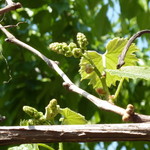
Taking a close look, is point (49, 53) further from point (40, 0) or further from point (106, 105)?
point (106, 105)

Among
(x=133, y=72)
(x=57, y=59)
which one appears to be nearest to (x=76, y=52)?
(x=133, y=72)

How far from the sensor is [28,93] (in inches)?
76.5

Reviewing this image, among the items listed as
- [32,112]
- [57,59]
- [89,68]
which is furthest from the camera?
[57,59]

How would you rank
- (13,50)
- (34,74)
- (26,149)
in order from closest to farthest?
(26,149) < (13,50) < (34,74)

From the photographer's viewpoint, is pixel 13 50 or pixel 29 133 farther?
pixel 13 50

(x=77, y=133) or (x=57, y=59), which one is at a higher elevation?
(x=57, y=59)

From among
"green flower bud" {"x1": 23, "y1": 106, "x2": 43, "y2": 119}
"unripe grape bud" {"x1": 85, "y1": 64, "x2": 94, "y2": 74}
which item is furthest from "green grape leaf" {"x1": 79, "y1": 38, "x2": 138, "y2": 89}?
"green flower bud" {"x1": 23, "y1": 106, "x2": 43, "y2": 119}

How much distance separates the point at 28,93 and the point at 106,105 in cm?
133

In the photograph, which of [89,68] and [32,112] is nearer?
[32,112]

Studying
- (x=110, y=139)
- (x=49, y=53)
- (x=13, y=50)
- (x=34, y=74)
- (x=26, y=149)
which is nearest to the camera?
(x=110, y=139)

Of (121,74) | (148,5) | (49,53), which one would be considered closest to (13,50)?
(49,53)

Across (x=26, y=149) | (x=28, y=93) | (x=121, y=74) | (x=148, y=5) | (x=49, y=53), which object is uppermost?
(x=148, y=5)

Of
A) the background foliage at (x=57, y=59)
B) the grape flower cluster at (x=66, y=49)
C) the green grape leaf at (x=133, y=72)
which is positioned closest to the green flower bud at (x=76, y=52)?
the grape flower cluster at (x=66, y=49)

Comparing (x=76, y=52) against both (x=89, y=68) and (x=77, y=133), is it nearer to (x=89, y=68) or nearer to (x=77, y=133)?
(x=89, y=68)
